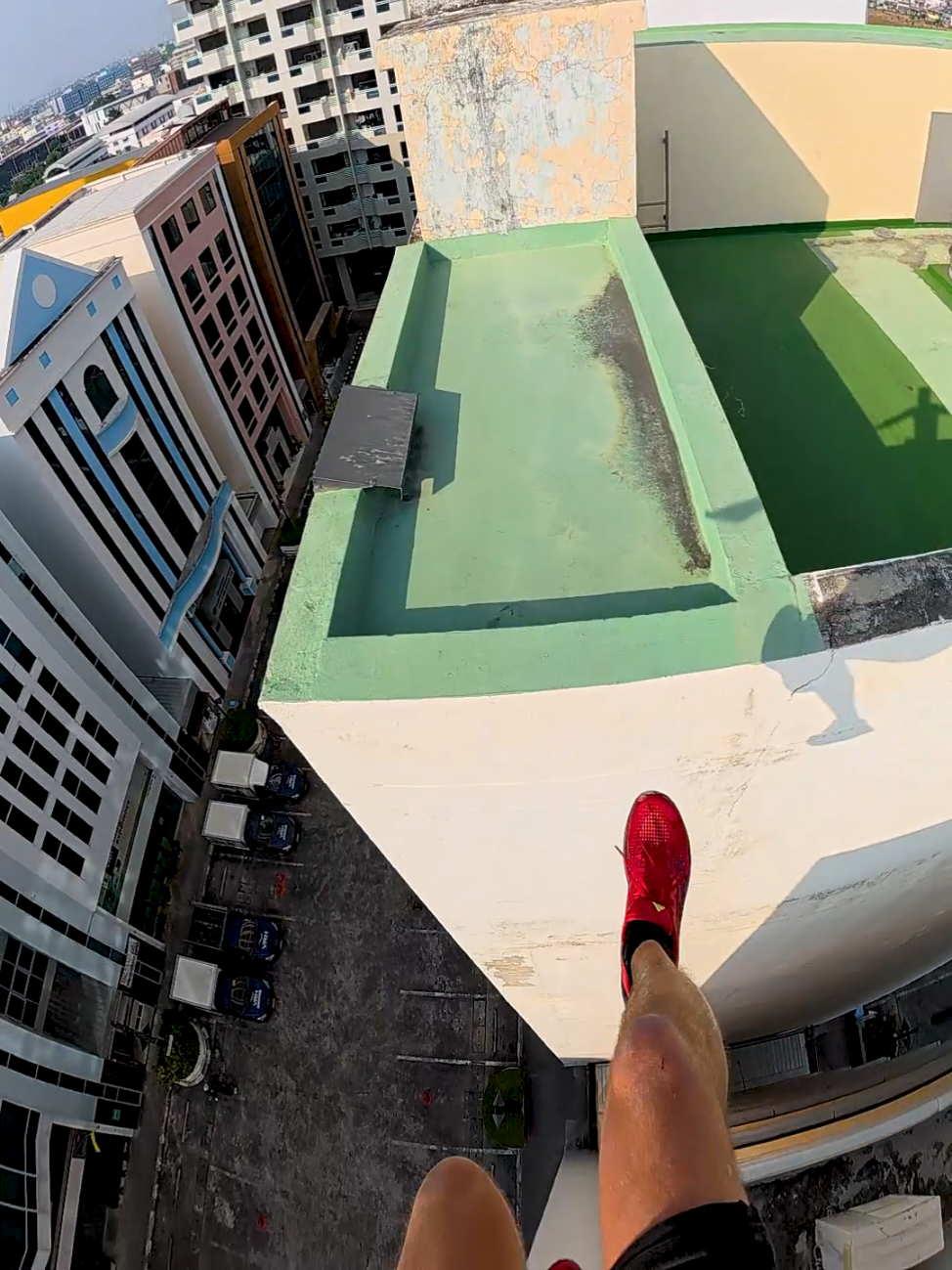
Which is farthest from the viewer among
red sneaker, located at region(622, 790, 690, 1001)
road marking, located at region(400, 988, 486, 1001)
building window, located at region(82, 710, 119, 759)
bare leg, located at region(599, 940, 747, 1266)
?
building window, located at region(82, 710, 119, 759)

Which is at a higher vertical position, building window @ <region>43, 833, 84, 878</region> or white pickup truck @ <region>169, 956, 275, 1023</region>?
building window @ <region>43, 833, 84, 878</region>

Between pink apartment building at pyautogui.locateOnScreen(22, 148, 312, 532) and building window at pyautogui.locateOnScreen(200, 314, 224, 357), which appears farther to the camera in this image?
building window at pyautogui.locateOnScreen(200, 314, 224, 357)

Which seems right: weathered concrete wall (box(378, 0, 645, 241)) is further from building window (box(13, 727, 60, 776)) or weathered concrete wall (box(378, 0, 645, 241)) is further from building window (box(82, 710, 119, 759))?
building window (box(82, 710, 119, 759))

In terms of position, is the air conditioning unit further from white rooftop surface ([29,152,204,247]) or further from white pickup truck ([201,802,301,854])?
white rooftop surface ([29,152,204,247])

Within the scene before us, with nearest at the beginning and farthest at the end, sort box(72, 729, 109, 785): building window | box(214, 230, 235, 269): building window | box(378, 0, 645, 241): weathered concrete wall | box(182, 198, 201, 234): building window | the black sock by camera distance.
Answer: the black sock → box(378, 0, 645, 241): weathered concrete wall → box(72, 729, 109, 785): building window → box(182, 198, 201, 234): building window → box(214, 230, 235, 269): building window

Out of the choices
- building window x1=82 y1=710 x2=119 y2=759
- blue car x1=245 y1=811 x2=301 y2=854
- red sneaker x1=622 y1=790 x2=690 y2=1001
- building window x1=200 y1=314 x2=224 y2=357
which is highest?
red sneaker x1=622 y1=790 x2=690 y2=1001

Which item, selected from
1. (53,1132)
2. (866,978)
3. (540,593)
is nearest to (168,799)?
(53,1132)

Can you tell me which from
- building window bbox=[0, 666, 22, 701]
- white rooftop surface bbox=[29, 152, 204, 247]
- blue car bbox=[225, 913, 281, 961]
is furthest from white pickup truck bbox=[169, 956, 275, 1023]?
white rooftop surface bbox=[29, 152, 204, 247]

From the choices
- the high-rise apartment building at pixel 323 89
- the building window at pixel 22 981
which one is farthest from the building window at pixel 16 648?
the high-rise apartment building at pixel 323 89
